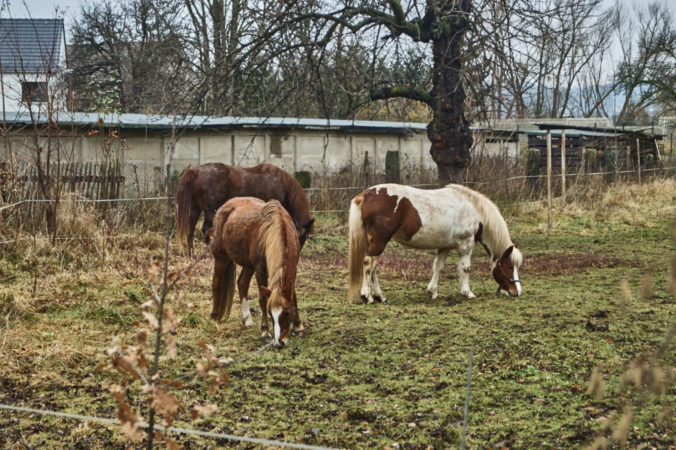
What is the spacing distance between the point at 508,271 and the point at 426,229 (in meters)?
1.08

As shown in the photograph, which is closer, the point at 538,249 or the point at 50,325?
the point at 50,325

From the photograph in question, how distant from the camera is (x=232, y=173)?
33.1 feet

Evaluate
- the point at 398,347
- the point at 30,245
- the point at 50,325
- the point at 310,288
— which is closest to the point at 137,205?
the point at 30,245

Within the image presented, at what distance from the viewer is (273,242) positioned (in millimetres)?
5730

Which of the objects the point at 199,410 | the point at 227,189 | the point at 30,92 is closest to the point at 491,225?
the point at 227,189

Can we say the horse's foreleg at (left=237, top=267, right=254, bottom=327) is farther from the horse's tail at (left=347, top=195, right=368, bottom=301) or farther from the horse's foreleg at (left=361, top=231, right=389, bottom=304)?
the horse's foreleg at (left=361, top=231, right=389, bottom=304)

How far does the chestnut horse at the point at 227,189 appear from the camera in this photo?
9.86 m

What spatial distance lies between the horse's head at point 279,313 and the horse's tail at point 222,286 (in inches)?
39.1

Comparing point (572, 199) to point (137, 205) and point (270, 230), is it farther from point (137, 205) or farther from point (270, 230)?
point (270, 230)

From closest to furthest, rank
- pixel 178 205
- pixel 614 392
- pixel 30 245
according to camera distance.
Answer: pixel 614 392
pixel 30 245
pixel 178 205

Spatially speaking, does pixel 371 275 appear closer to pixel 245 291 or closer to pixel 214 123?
pixel 245 291

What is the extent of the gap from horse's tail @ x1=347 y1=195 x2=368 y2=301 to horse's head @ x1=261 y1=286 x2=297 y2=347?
223 cm

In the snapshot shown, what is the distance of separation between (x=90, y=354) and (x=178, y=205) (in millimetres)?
4542

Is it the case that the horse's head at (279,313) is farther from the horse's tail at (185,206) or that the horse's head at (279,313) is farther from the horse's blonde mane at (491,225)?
the horse's tail at (185,206)
